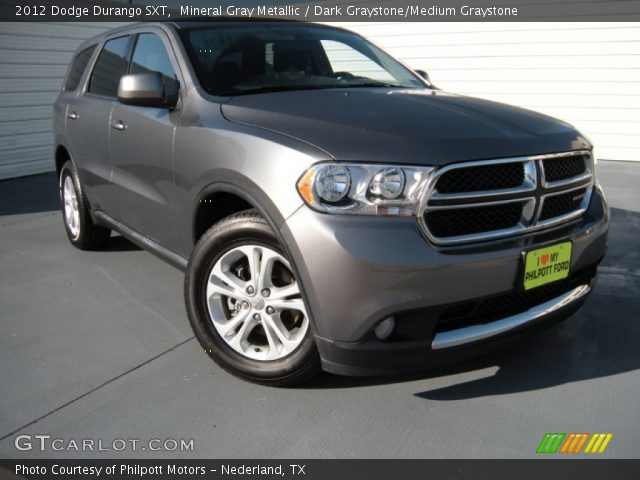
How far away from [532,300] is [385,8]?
925 centimetres

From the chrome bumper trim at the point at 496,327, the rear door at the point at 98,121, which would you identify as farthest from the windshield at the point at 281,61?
the chrome bumper trim at the point at 496,327

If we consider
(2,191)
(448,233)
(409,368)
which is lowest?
(2,191)

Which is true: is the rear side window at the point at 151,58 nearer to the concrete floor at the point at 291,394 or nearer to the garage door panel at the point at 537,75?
the concrete floor at the point at 291,394

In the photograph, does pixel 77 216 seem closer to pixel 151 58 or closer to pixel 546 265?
pixel 151 58

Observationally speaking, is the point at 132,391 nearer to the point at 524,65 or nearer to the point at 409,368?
the point at 409,368

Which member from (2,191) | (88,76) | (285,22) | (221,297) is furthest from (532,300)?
(2,191)

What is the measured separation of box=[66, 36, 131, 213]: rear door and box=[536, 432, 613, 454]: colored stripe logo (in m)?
3.05

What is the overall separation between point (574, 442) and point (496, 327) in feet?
1.67

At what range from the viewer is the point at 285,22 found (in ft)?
12.7

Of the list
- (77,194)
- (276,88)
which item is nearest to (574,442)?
(276,88)

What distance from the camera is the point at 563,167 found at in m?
2.70

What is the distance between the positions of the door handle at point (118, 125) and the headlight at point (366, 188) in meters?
1.87

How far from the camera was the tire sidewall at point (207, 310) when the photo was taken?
2521 millimetres
